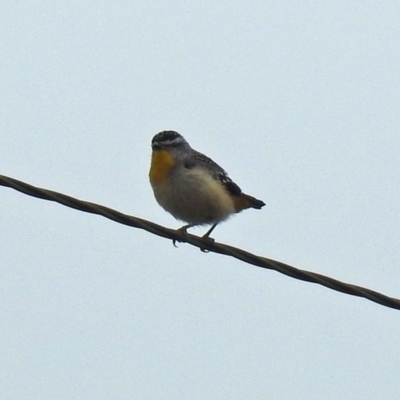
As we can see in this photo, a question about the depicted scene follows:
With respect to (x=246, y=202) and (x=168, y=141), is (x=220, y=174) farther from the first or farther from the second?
(x=168, y=141)

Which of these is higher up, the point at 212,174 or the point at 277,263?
the point at 212,174

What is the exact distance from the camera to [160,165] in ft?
33.8

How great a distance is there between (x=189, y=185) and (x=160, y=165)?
356mm

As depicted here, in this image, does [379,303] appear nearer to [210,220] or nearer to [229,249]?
[229,249]

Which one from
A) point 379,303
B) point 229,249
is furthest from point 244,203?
point 379,303

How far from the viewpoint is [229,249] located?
23.6ft

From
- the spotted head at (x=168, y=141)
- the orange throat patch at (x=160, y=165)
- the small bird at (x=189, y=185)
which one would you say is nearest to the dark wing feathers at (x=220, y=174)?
the small bird at (x=189, y=185)

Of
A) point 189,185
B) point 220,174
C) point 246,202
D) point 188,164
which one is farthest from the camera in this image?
point 246,202

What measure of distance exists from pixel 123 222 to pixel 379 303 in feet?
5.55

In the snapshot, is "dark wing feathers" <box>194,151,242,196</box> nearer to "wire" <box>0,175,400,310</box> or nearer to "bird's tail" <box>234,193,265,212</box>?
"bird's tail" <box>234,193,265,212</box>

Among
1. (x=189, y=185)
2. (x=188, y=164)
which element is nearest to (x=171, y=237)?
(x=189, y=185)

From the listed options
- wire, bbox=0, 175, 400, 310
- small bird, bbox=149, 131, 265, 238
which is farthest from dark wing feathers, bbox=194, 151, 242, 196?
wire, bbox=0, 175, 400, 310

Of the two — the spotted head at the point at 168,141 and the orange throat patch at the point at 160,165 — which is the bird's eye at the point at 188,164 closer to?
the orange throat patch at the point at 160,165

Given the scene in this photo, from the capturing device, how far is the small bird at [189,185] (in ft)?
33.4
